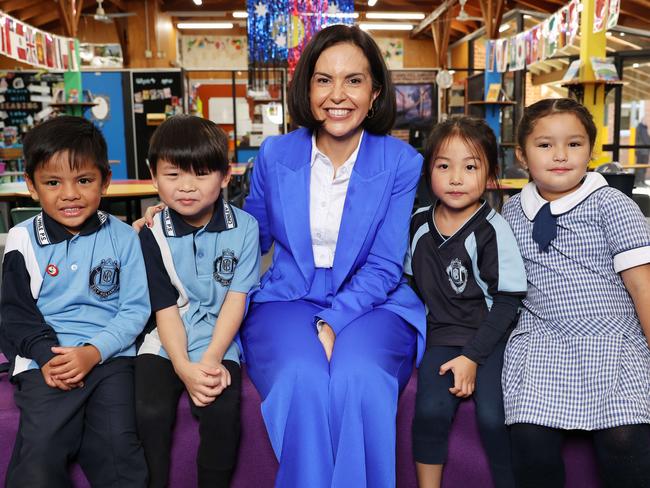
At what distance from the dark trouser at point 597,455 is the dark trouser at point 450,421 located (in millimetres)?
49

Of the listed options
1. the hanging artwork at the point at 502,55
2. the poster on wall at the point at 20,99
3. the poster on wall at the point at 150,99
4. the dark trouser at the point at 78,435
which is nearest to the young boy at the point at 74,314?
the dark trouser at the point at 78,435

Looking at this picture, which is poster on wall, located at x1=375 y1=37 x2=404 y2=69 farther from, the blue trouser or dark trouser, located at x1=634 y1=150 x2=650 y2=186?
the blue trouser

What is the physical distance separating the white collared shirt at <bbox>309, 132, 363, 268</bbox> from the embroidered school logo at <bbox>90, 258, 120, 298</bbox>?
52 cm

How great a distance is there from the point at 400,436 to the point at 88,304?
83 centimetres

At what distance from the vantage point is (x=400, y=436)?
1.52 metres

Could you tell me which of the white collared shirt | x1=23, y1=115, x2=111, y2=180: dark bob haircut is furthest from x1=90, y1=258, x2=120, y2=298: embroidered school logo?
the white collared shirt

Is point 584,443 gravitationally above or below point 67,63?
below

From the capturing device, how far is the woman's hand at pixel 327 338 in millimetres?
1479

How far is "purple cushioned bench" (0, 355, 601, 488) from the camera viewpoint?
58.2 inches

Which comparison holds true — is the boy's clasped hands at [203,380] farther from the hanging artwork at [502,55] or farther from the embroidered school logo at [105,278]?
the hanging artwork at [502,55]

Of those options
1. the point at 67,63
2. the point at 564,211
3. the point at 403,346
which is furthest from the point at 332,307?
the point at 67,63

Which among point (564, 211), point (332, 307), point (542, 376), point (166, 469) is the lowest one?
point (166, 469)

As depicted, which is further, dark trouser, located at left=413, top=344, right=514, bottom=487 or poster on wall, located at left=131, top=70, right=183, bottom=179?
poster on wall, located at left=131, top=70, right=183, bottom=179

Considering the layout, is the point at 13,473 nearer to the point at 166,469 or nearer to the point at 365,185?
the point at 166,469
